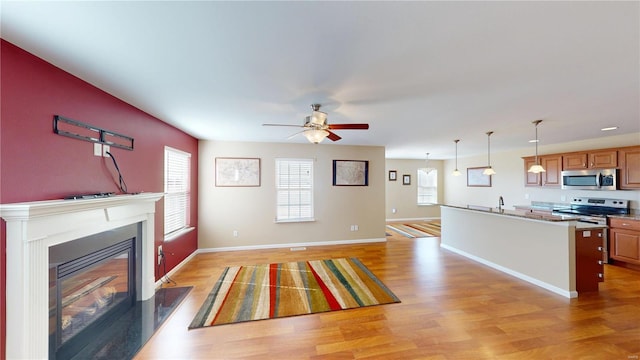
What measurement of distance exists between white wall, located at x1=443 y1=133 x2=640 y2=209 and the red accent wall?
802cm

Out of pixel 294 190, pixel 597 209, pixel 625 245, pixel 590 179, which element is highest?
pixel 590 179

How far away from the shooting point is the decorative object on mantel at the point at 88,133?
1849mm

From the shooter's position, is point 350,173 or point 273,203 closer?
point 273,203

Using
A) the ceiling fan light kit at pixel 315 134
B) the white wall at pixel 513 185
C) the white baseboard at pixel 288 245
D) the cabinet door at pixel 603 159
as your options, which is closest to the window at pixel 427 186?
the white wall at pixel 513 185

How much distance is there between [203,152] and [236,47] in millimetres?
3828

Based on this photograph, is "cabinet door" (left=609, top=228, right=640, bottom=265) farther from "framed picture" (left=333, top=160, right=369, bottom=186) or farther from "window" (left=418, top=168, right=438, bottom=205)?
"window" (left=418, top=168, right=438, bottom=205)

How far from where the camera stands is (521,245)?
3559 mm

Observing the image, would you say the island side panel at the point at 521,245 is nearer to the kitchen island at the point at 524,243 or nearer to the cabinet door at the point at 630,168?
the kitchen island at the point at 524,243

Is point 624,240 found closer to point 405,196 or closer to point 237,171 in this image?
point 405,196

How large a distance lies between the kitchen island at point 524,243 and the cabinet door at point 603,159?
168cm

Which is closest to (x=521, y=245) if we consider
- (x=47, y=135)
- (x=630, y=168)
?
(x=630, y=168)

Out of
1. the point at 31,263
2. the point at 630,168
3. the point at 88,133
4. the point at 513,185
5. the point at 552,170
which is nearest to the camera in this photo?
the point at 31,263

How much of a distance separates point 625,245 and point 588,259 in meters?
1.79

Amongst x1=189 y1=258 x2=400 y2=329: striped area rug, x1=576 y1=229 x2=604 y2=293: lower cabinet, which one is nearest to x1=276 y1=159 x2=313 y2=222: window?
x1=189 y1=258 x2=400 y2=329: striped area rug
